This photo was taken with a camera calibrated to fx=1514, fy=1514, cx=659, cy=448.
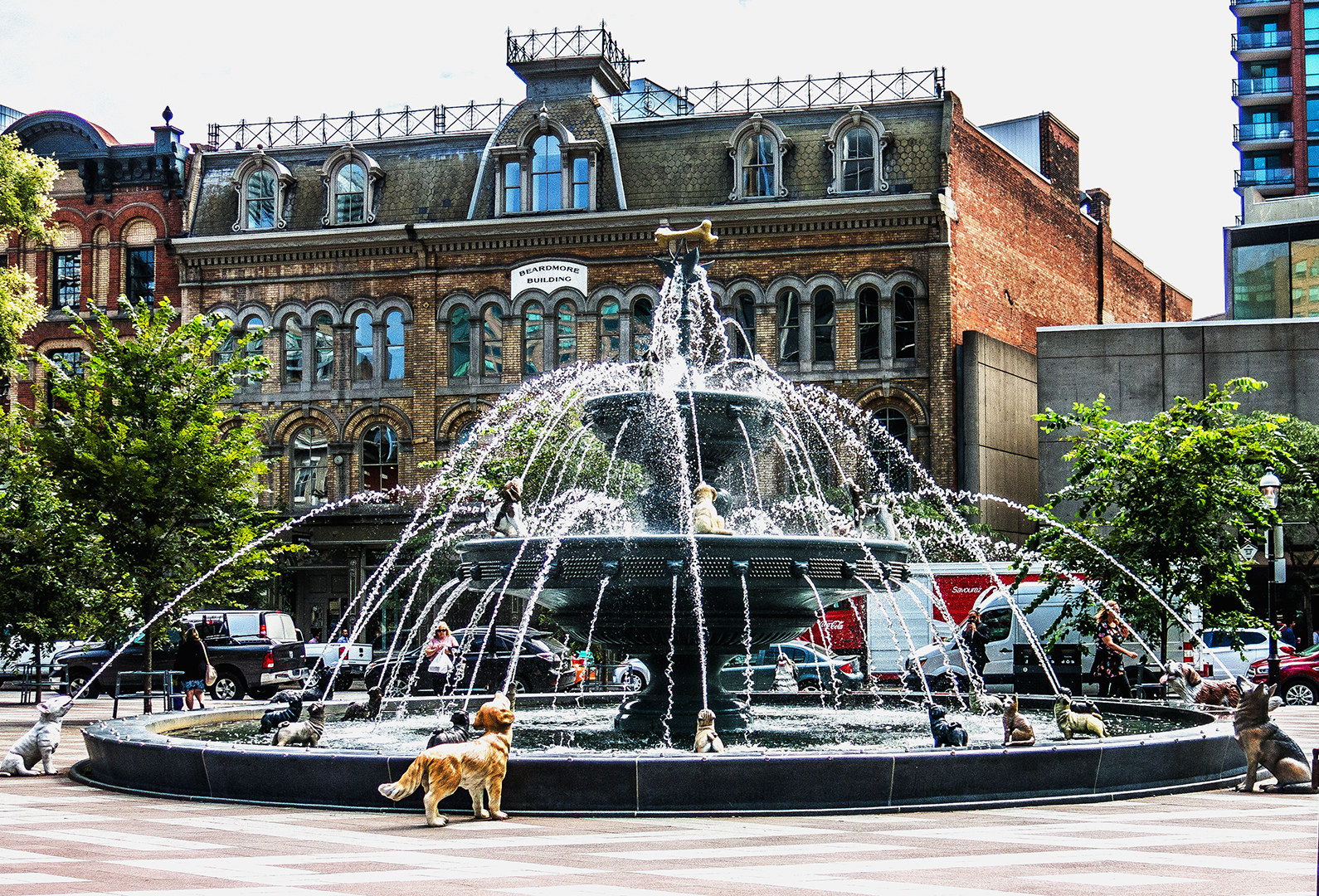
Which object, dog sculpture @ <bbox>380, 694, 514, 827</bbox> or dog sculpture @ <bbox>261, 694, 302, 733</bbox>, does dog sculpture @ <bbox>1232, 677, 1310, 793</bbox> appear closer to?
dog sculpture @ <bbox>380, 694, 514, 827</bbox>

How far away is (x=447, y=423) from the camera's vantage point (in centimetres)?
4359

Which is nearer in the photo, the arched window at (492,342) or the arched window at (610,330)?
the arched window at (610,330)

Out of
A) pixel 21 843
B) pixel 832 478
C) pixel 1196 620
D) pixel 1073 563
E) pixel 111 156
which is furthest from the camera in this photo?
pixel 111 156

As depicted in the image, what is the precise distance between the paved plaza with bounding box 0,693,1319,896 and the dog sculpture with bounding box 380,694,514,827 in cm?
19

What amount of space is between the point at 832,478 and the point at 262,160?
19.7 m

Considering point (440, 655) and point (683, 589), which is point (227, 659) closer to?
point (440, 655)

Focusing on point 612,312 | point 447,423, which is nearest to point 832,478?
point 612,312

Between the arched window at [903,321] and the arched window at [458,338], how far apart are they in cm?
1223

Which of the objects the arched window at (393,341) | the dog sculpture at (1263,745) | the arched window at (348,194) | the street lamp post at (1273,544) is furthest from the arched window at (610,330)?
the dog sculpture at (1263,745)

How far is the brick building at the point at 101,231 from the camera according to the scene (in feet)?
151

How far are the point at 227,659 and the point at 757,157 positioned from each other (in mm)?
20907

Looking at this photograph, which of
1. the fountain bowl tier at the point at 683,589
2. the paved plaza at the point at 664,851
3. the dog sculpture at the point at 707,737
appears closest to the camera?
the paved plaza at the point at 664,851

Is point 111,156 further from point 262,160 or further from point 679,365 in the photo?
point 679,365

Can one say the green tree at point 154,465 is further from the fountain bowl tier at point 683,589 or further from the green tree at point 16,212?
the fountain bowl tier at point 683,589
